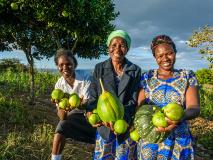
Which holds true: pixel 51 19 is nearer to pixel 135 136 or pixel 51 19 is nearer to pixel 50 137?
pixel 50 137

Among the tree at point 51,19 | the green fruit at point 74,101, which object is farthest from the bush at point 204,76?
the green fruit at point 74,101

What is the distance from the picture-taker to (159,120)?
331 centimetres

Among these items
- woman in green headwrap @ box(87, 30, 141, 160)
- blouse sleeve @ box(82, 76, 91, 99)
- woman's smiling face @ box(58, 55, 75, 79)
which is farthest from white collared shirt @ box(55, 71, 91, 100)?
woman in green headwrap @ box(87, 30, 141, 160)

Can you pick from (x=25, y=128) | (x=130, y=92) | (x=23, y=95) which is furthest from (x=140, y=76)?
(x=23, y=95)

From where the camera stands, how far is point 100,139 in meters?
4.70

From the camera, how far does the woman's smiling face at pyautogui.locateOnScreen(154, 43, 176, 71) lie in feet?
13.2

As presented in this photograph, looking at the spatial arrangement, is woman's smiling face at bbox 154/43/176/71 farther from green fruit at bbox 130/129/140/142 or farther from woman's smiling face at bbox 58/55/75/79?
woman's smiling face at bbox 58/55/75/79

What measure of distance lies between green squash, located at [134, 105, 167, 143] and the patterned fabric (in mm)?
974

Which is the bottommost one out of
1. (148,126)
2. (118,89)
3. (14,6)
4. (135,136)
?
(135,136)

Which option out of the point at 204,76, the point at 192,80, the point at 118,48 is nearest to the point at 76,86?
the point at 118,48

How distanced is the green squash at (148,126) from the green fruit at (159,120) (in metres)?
0.16

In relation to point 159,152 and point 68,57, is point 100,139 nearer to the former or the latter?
point 159,152

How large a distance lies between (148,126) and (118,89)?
1207mm

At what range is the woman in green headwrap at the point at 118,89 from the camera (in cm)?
458
